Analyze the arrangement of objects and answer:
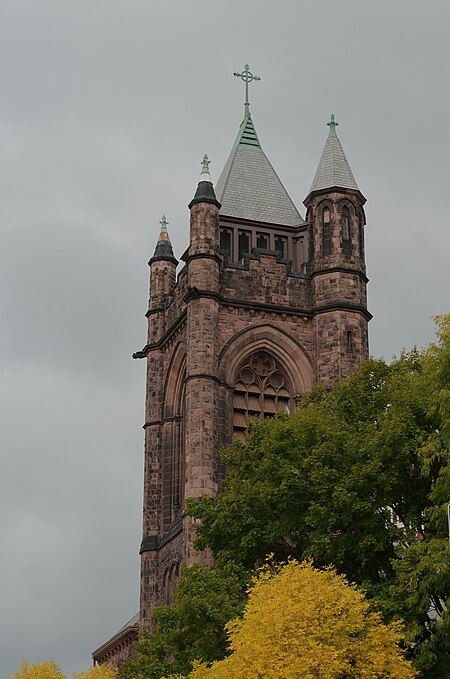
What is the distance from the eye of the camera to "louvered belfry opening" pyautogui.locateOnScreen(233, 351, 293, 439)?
50.8 m

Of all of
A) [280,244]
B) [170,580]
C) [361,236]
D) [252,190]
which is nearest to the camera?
[170,580]

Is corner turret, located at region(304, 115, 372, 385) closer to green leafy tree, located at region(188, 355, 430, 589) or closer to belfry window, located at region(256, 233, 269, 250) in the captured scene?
belfry window, located at region(256, 233, 269, 250)

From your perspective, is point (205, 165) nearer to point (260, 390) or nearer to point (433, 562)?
point (260, 390)

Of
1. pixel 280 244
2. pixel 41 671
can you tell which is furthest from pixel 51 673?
pixel 280 244

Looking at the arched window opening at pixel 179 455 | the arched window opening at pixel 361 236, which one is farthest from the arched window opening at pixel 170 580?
the arched window opening at pixel 361 236

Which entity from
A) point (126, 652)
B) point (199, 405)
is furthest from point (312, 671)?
point (126, 652)

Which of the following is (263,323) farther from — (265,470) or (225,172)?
(265,470)

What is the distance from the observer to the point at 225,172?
5850cm

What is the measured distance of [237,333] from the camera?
168 feet

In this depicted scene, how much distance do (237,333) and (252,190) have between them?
25.8ft

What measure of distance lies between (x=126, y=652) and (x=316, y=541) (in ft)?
137

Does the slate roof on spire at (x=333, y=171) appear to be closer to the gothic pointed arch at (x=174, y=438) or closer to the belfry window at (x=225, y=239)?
the belfry window at (x=225, y=239)

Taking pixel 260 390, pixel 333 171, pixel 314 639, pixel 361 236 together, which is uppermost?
pixel 333 171

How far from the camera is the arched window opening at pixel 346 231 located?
5303 centimetres
